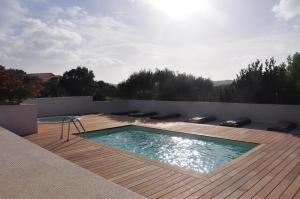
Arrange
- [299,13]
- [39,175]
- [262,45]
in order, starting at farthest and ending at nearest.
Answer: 1. [262,45]
2. [299,13]
3. [39,175]

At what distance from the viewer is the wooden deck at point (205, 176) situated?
10.6 feet

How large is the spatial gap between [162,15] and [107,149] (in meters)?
5.54

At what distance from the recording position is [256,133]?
23.6 feet

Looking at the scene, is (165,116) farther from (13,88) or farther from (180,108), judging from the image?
(13,88)

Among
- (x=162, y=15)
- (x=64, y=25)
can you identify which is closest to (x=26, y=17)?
(x=64, y=25)

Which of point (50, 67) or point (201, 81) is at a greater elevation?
point (50, 67)

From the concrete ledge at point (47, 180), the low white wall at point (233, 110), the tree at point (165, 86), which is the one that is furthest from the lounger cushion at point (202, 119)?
the concrete ledge at point (47, 180)

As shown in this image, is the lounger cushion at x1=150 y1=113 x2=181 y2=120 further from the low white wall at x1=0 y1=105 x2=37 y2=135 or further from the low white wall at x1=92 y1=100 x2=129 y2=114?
the low white wall at x1=0 y1=105 x2=37 y2=135

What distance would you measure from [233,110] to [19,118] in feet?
25.9

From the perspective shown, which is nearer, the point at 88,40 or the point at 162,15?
the point at 162,15

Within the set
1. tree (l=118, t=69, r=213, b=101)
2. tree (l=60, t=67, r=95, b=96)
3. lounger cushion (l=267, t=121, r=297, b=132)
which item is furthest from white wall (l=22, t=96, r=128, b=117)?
lounger cushion (l=267, t=121, r=297, b=132)

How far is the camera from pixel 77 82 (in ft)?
73.6

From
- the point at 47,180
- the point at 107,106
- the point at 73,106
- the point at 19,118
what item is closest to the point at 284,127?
the point at 47,180

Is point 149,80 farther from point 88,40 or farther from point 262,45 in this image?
point 262,45
